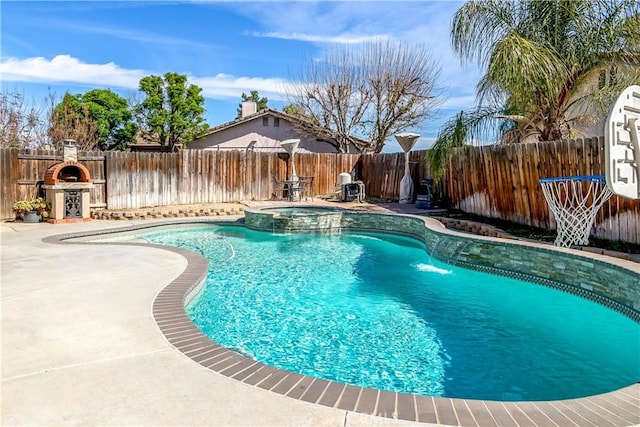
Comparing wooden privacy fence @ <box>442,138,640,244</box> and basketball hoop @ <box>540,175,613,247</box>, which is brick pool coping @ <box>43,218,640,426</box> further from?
wooden privacy fence @ <box>442,138,640,244</box>

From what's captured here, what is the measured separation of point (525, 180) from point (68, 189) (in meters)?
10.6

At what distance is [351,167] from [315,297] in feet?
37.2

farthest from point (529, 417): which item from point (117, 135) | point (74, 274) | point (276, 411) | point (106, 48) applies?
point (117, 135)

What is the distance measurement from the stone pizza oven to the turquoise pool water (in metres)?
5.49

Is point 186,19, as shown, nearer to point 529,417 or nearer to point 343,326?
point 343,326

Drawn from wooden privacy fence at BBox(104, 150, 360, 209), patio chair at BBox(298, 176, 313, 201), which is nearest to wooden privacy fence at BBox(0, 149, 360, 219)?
wooden privacy fence at BBox(104, 150, 360, 209)

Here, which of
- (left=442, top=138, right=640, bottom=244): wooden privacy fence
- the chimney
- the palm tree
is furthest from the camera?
the chimney

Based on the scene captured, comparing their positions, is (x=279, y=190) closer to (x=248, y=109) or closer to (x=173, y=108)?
(x=248, y=109)

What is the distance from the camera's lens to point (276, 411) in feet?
7.67

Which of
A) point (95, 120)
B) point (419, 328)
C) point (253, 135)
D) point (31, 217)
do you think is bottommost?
Result: point (419, 328)

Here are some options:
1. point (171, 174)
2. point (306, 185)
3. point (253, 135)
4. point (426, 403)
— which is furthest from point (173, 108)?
point (426, 403)

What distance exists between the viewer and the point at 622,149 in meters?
2.96

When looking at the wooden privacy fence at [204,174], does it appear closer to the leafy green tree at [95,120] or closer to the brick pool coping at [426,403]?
the leafy green tree at [95,120]

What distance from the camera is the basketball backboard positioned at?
294cm
